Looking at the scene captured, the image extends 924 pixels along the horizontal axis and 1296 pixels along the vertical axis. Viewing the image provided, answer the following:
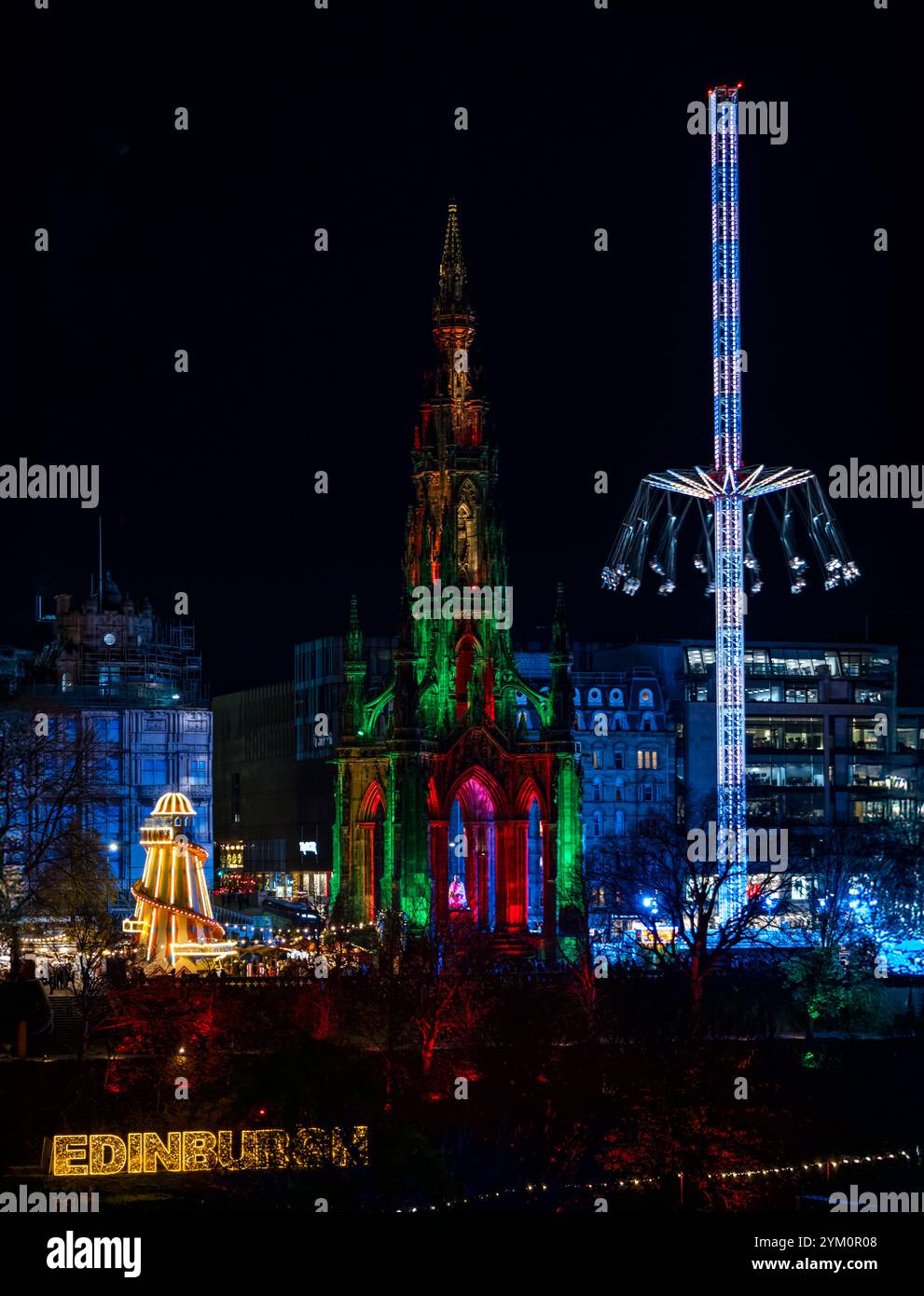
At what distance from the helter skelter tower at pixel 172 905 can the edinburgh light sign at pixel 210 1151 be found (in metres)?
26.1

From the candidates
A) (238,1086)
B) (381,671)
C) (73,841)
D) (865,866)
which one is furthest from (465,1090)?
(381,671)

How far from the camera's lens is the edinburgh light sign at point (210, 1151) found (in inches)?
2872

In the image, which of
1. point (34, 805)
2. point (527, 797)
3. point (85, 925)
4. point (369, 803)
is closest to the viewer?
point (85, 925)

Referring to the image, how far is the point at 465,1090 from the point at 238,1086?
9393 millimetres

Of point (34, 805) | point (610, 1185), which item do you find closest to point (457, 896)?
point (34, 805)

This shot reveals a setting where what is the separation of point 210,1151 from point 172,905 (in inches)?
1132

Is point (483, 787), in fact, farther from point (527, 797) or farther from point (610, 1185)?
point (610, 1185)

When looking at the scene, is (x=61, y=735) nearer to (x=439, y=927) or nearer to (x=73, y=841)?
(x=73, y=841)

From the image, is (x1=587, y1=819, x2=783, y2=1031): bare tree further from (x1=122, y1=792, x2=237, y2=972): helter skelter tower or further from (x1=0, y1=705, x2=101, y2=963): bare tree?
(x1=0, y1=705, x2=101, y2=963): bare tree

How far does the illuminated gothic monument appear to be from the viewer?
11262cm

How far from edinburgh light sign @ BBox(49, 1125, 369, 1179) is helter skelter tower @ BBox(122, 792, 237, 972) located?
26.1 meters

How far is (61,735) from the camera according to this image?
12812 centimetres

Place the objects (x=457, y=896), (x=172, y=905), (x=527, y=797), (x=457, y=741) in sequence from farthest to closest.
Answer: (x=457, y=896), (x=527, y=797), (x=457, y=741), (x=172, y=905)

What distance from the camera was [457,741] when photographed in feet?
374
